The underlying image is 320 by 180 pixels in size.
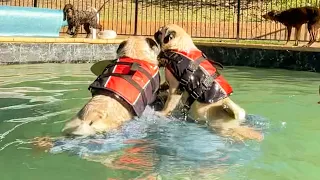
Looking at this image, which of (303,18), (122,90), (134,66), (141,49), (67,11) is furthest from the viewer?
(67,11)

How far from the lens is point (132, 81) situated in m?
5.66

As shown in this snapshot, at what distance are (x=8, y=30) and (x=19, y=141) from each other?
32.0ft

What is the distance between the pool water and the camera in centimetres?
437

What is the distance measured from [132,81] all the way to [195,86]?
795 millimetres

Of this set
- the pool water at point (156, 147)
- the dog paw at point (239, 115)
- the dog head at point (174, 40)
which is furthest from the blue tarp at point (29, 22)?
the dog paw at point (239, 115)

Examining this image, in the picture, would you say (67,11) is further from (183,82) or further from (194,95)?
(194,95)

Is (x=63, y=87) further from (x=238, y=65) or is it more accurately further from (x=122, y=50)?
(x=238, y=65)

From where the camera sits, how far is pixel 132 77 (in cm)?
568

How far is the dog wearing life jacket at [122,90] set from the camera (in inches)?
203

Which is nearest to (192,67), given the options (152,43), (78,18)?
(152,43)

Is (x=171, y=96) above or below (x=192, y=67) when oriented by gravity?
below

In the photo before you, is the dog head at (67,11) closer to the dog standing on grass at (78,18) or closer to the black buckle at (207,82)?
the dog standing on grass at (78,18)

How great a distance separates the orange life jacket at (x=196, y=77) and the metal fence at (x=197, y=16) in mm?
14428

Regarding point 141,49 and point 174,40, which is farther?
point 174,40
